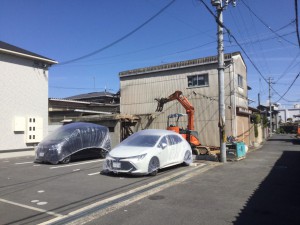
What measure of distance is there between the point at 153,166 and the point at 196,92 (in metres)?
12.2

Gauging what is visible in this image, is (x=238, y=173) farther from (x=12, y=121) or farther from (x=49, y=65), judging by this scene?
(x=49, y=65)

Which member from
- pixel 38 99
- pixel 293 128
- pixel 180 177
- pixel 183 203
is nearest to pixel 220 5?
pixel 180 177

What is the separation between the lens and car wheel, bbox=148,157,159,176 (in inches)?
404

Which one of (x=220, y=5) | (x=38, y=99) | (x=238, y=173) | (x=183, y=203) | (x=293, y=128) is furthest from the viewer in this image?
(x=293, y=128)

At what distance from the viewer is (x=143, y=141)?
11211 mm

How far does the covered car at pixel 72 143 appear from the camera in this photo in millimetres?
13250

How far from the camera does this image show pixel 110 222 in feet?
18.4

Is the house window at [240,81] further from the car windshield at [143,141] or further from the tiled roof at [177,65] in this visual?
the car windshield at [143,141]

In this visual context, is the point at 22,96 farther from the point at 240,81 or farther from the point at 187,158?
the point at 240,81

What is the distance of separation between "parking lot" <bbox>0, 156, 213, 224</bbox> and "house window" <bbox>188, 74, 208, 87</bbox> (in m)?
10.2

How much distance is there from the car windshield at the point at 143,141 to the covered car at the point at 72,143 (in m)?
3.56

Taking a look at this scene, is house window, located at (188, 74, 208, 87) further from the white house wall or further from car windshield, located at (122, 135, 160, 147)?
car windshield, located at (122, 135, 160, 147)

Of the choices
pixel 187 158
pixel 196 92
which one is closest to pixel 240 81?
pixel 196 92

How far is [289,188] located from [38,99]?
597 inches
